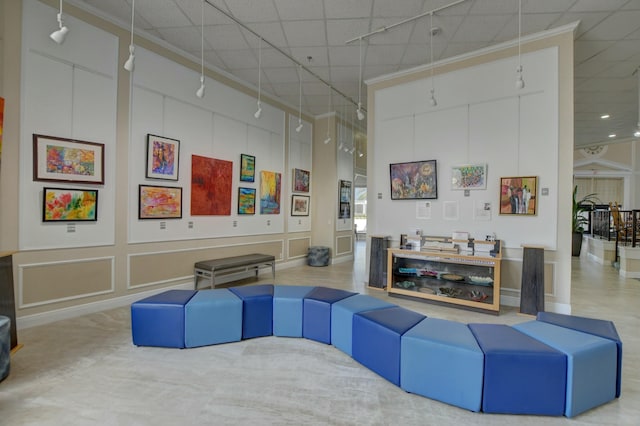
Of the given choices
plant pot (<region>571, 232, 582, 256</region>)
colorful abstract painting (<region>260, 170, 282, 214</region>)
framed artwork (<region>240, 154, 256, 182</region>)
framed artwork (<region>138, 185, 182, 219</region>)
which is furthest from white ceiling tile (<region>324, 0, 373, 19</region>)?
plant pot (<region>571, 232, 582, 256</region>)

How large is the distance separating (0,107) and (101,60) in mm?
1562

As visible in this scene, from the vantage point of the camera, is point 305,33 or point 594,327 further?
point 305,33

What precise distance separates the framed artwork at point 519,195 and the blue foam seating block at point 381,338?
3.02 m

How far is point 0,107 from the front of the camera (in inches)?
121

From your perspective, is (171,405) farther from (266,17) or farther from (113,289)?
(266,17)

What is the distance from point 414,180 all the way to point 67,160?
18.2 feet

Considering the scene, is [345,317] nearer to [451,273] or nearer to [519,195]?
[451,273]

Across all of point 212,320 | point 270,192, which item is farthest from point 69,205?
point 270,192

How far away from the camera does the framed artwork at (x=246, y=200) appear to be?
632 cm

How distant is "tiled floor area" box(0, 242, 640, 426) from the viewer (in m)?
2.12

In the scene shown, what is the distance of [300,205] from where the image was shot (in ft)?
26.1

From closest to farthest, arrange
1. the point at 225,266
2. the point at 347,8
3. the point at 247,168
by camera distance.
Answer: the point at 347,8 → the point at 225,266 → the point at 247,168

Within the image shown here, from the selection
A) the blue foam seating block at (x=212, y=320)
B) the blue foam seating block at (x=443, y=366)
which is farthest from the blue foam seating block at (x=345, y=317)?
the blue foam seating block at (x=212, y=320)

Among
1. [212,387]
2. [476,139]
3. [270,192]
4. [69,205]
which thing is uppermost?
[476,139]
